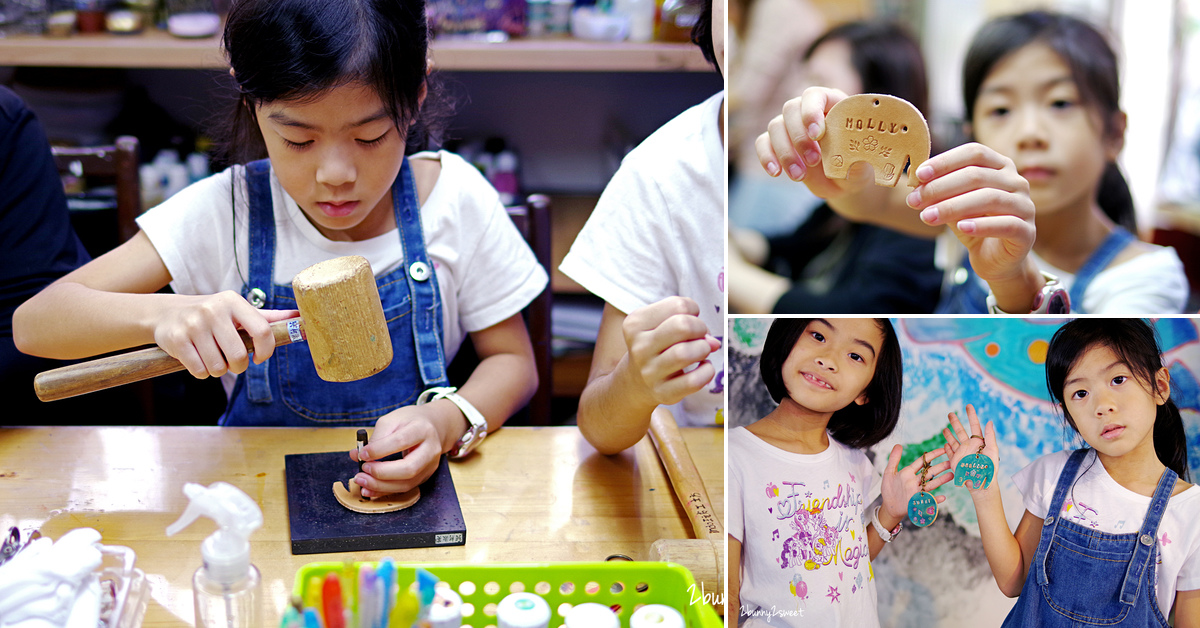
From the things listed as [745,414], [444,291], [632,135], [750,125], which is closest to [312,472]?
[444,291]

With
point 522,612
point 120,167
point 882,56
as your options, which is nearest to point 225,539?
point 522,612

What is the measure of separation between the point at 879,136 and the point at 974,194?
0.08 meters

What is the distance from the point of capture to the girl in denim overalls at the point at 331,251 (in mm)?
800

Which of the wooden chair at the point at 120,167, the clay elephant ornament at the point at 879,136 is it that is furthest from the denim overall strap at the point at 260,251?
the clay elephant ornament at the point at 879,136

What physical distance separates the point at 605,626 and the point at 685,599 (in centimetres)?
7

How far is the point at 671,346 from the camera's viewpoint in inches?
25.3

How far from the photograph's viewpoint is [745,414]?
604mm

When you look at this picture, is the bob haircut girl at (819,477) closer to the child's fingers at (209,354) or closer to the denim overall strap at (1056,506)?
the denim overall strap at (1056,506)

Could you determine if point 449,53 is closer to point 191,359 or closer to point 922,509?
point 191,359

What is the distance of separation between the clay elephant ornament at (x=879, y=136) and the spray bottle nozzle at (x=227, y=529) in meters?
0.46

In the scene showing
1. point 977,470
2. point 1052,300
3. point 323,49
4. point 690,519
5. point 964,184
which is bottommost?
point 690,519

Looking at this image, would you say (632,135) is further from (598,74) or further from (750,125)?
(750,125)

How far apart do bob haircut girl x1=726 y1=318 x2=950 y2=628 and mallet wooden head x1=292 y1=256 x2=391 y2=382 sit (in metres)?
0.32

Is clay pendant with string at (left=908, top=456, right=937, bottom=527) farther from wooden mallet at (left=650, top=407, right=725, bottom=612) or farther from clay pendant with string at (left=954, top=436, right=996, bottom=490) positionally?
wooden mallet at (left=650, top=407, right=725, bottom=612)
